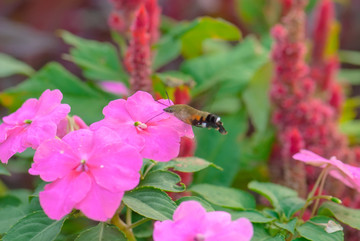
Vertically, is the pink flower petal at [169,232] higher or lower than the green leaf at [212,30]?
lower

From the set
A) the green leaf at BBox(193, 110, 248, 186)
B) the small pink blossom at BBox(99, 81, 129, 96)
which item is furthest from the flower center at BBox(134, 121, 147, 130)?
the small pink blossom at BBox(99, 81, 129, 96)

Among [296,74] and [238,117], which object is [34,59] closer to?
[238,117]

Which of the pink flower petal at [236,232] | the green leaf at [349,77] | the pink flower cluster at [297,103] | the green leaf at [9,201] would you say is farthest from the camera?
the green leaf at [349,77]

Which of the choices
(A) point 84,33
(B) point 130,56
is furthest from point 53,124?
(A) point 84,33

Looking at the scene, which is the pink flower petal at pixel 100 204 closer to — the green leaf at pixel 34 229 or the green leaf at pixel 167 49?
the green leaf at pixel 34 229

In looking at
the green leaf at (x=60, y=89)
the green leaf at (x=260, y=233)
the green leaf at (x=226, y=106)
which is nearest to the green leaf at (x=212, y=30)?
the green leaf at (x=226, y=106)

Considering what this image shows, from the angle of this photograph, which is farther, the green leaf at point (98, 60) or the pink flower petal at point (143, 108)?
the green leaf at point (98, 60)

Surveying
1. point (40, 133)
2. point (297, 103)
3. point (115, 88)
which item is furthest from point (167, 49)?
point (40, 133)
